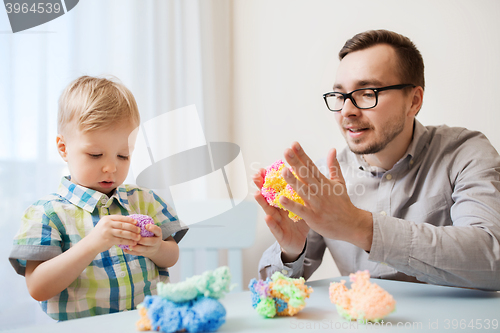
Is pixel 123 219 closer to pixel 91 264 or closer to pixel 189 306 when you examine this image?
pixel 91 264

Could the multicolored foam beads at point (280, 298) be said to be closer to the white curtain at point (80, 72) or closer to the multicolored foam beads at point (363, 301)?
the multicolored foam beads at point (363, 301)

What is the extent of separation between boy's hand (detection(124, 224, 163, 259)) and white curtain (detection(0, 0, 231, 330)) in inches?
25.7

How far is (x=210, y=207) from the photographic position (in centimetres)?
186

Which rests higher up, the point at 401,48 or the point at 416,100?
the point at 401,48

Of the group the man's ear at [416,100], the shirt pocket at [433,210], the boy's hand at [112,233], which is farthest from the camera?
the man's ear at [416,100]

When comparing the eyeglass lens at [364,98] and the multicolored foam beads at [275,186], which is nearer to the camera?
the multicolored foam beads at [275,186]

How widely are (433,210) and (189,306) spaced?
0.89 m

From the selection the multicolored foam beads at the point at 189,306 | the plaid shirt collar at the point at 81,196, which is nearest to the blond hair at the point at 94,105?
the plaid shirt collar at the point at 81,196

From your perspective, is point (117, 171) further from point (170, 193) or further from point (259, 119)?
point (259, 119)

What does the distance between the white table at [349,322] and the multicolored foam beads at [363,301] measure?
2cm

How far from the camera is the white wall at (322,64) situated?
5.32ft

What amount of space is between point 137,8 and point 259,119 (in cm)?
94

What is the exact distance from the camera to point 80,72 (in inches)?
61.1

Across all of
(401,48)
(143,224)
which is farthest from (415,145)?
(143,224)
